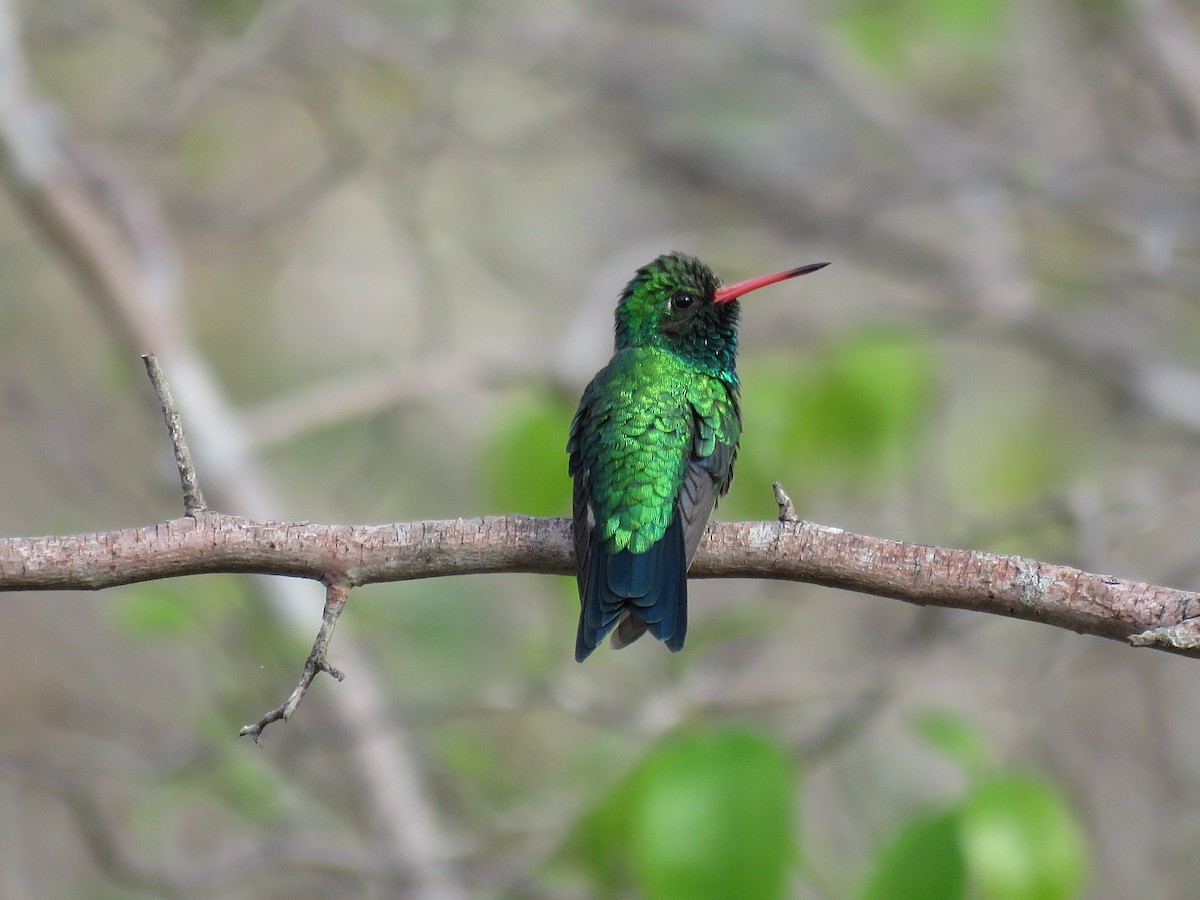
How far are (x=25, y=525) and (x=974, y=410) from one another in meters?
6.61

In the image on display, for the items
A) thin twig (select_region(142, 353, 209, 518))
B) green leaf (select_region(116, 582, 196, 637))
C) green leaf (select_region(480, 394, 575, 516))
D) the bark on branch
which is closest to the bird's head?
green leaf (select_region(480, 394, 575, 516))

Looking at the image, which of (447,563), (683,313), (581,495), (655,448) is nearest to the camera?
(447,563)

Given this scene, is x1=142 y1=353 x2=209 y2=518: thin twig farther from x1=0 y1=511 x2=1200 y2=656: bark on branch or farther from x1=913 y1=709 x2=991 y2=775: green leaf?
x1=913 y1=709 x2=991 y2=775: green leaf

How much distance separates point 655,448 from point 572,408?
2.33m

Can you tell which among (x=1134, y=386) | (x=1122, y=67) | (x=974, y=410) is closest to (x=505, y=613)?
(x=974, y=410)

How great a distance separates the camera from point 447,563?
3.09 meters

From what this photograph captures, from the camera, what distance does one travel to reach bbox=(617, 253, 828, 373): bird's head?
4.74 metres

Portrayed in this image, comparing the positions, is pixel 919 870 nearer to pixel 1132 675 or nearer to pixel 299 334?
pixel 1132 675

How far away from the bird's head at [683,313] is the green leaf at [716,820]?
1.42 m

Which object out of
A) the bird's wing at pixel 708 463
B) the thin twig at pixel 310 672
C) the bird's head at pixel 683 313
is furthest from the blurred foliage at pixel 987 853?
the thin twig at pixel 310 672

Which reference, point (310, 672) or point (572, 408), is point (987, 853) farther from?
point (572, 408)

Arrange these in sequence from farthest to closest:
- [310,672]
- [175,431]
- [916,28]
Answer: [916,28] → [175,431] → [310,672]

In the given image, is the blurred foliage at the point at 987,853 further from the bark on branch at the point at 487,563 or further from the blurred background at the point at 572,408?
the bark on branch at the point at 487,563

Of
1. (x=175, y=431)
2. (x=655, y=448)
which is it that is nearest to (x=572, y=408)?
(x=655, y=448)
